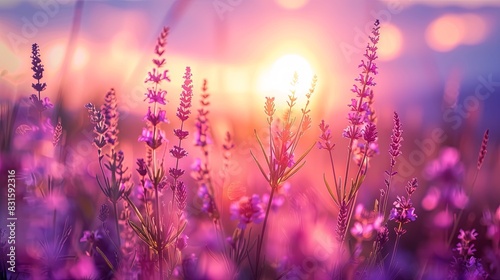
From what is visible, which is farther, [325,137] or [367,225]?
[367,225]

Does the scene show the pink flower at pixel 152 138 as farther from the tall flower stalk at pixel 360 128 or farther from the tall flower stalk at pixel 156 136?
the tall flower stalk at pixel 360 128

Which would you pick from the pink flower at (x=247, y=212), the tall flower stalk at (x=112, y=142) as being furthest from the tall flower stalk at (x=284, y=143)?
the tall flower stalk at (x=112, y=142)

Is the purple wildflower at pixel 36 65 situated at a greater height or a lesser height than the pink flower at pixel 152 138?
greater

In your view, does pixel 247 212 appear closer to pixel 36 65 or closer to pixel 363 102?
pixel 363 102

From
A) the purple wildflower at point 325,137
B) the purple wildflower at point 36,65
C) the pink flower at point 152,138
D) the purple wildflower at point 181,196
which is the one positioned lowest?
the purple wildflower at point 181,196

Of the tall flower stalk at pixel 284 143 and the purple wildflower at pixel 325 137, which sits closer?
the tall flower stalk at pixel 284 143

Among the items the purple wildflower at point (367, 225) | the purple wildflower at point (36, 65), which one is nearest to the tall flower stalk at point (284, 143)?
the purple wildflower at point (367, 225)

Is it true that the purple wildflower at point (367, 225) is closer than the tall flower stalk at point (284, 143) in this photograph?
No

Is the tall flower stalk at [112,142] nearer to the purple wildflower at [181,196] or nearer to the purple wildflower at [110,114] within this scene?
the purple wildflower at [110,114]

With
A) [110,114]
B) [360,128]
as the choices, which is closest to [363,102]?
[360,128]

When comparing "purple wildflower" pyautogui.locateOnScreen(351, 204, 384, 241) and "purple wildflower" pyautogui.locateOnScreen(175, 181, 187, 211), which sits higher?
"purple wildflower" pyautogui.locateOnScreen(175, 181, 187, 211)

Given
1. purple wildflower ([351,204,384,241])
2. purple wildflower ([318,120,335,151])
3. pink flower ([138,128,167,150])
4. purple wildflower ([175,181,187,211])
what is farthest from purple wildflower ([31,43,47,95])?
purple wildflower ([351,204,384,241])

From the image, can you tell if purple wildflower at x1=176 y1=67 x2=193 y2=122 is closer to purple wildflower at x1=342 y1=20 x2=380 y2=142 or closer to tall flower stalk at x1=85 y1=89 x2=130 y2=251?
tall flower stalk at x1=85 y1=89 x2=130 y2=251

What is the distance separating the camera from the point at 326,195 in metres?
2.77
